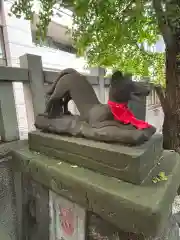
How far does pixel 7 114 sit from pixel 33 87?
0.68 feet

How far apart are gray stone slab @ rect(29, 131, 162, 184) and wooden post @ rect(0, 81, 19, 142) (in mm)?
278

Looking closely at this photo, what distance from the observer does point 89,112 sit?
630mm

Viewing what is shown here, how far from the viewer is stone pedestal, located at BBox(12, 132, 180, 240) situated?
0.42 meters

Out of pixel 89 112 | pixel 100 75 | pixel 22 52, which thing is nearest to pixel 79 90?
pixel 89 112

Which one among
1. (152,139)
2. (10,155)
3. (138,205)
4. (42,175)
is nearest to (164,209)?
(138,205)

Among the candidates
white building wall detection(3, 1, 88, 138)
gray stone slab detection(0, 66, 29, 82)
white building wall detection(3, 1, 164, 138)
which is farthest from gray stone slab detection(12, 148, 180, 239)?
white building wall detection(3, 1, 88, 138)

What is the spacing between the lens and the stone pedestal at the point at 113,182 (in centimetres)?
42

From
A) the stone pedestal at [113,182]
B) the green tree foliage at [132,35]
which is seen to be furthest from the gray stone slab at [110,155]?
the green tree foliage at [132,35]

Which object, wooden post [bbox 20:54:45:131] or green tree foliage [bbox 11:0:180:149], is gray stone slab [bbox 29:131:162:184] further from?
wooden post [bbox 20:54:45:131]

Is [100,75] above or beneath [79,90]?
above

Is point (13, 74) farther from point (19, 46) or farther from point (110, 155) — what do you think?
point (19, 46)

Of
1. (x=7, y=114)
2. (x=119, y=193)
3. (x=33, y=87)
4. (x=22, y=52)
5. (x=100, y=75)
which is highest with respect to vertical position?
(x=22, y=52)

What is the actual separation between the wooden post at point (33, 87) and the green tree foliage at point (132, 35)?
Answer: 286mm

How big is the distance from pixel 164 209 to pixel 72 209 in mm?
310
